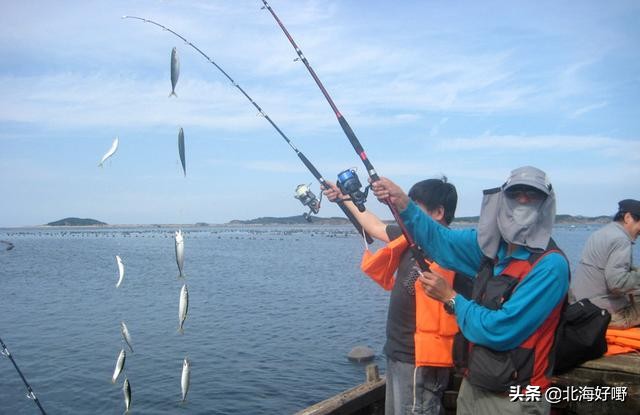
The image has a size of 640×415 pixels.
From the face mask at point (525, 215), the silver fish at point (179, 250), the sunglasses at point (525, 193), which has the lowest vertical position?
the silver fish at point (179, 250)

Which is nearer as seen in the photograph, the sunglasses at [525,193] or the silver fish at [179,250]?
the sunglasses at [525,193]

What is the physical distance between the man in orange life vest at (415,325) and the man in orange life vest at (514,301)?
Result: 488 mm

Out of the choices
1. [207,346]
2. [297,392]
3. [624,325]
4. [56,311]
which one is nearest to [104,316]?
[56,311]

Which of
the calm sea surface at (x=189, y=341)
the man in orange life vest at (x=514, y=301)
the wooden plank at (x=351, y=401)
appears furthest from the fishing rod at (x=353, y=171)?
the calm sea surface at (x=189, y=341)

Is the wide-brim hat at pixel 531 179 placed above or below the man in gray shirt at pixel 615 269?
above

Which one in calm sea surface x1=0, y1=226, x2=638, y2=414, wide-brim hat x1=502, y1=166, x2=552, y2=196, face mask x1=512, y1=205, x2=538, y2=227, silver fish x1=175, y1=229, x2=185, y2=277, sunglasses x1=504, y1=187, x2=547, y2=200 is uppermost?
wide-brim hat x1=502, y1=166, x2=552, y2=196

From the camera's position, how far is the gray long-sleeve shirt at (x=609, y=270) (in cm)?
521

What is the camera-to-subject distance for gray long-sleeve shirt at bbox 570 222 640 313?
5.21 m

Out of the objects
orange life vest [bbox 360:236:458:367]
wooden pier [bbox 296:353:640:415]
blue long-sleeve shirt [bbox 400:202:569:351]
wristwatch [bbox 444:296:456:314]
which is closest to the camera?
blue long-sleeve shirt [bbox 400:202:569:351]

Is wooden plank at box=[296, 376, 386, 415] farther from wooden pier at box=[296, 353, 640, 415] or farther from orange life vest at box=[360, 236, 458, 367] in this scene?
orange life vest at box=[360, 236, 458, 367]

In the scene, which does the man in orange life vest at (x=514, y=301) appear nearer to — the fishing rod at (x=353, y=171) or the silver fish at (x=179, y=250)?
the fishing rod at (x=353, y=171)

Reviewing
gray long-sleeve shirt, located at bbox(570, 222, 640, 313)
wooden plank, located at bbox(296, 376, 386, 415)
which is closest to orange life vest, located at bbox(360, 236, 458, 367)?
wooden plank, located at bbox(296, 376, 386, 415)

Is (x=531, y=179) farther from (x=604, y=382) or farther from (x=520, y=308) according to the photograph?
(x=604, y=382)

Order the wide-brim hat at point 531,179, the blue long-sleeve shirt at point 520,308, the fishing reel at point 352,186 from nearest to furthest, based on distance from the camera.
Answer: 1. the blue long-sleeve shirt at point 520,308
2. the wide-brim hat at point 531,179
3. the fishing reel at point 352,186
